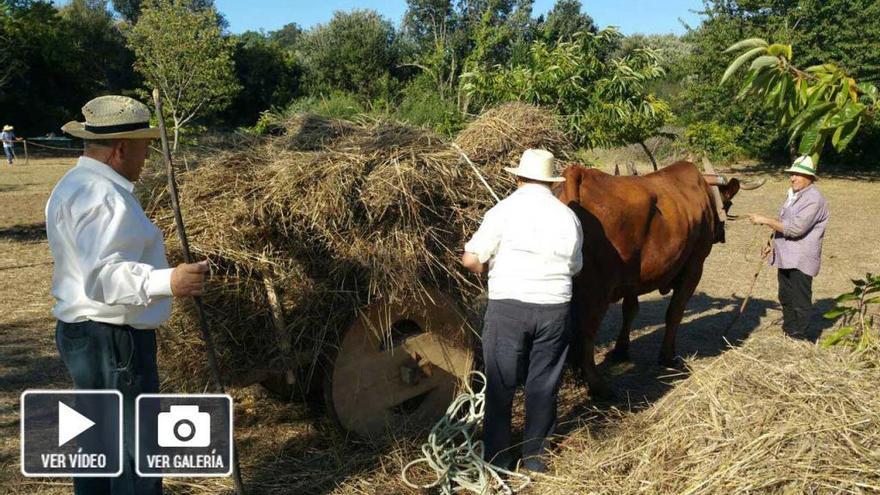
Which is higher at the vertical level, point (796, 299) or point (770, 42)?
point (770, 42)

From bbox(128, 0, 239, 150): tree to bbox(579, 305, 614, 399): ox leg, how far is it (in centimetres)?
1395

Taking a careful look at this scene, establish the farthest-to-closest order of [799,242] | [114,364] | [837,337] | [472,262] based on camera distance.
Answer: [799,242] → [837,337] → [472,262] → [114,364]

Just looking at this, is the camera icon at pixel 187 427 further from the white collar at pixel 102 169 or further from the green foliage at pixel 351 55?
the green foliage at pixel 351 55

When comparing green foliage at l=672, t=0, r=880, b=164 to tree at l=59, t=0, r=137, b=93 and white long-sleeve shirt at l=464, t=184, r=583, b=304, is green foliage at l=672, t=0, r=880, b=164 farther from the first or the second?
tree at l=59, t=0, r=137, b=93

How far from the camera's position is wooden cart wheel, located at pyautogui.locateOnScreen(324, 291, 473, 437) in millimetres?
4375

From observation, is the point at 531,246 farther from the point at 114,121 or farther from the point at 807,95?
the point at 114,121

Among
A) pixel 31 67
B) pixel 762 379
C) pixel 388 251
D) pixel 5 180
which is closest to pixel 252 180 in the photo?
pixel 388 251

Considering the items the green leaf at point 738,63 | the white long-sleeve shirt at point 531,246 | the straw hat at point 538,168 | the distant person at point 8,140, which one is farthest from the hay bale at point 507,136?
the distant person at point 8,140

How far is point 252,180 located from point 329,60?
2967 centimetres

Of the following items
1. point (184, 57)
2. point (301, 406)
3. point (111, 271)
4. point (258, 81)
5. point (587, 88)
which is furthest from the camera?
point (258, 81)

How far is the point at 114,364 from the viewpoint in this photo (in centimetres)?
294

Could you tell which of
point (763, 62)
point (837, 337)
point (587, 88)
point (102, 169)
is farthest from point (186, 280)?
point (587, 88)

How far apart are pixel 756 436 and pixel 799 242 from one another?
3792 mm

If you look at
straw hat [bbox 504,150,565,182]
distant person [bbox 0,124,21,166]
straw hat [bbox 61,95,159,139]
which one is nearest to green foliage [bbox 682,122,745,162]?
straw hat [bbox 504,150,565,182]
